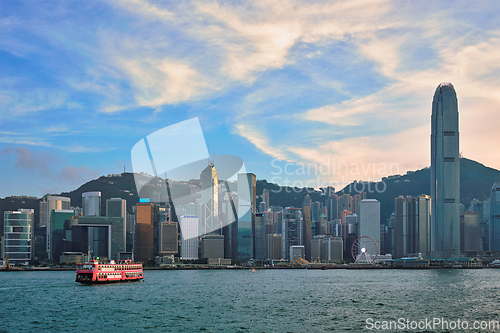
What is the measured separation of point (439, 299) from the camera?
58.3m

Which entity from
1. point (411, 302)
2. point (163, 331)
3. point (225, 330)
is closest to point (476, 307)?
point (411, 302)

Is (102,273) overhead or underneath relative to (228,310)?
underneath

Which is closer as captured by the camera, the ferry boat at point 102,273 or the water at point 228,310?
the water at point 228,310

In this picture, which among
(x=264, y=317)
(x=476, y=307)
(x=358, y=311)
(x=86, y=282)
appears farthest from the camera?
(x=86, y=282)

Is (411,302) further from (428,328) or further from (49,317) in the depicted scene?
(49,317)

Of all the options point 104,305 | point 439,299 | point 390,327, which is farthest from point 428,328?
point 104,305

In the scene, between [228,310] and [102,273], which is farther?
[102,273]

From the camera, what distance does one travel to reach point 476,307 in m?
50.7

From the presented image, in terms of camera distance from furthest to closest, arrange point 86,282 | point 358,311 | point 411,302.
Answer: point 86,282 < point 411,302 < point 358,311

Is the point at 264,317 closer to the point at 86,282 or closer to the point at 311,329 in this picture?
the point at 311,329

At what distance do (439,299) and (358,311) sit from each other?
16956 millimetres

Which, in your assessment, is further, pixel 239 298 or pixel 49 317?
pixel 239 298

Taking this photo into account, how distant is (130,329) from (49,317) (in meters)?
10.9

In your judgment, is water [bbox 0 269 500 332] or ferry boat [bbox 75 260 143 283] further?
ferry boat [bbox 75 260 143 283]
